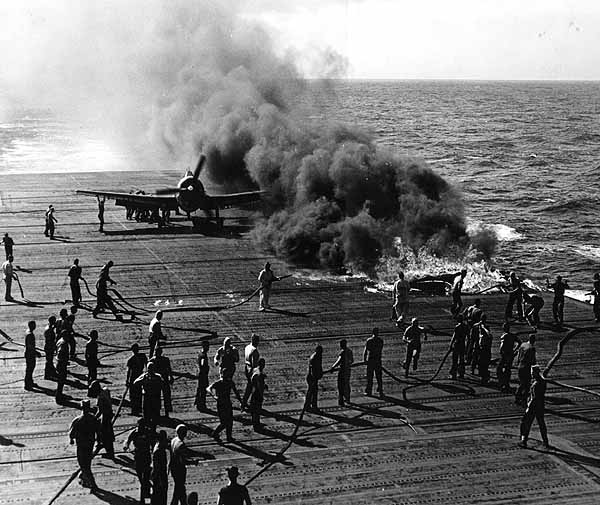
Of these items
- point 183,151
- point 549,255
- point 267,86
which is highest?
point 267,86

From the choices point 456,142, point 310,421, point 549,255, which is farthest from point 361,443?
point 456,142

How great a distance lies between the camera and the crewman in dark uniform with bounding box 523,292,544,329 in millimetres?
24562

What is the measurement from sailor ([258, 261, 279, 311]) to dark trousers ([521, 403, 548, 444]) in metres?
11.2

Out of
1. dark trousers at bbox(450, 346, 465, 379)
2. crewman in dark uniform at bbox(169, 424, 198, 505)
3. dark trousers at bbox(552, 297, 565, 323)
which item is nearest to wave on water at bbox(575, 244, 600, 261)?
Answer: dark trousers at bbox(552, 297, 565, 323)

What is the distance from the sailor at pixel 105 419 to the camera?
48.9ft

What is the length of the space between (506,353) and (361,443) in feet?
16.5

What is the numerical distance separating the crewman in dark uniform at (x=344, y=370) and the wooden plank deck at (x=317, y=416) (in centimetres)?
32

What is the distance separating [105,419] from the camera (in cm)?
1495

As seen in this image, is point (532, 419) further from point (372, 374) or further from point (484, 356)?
point (372, 374)

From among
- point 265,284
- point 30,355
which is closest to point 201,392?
point 30,355

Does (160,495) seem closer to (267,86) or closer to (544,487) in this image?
(544,487)

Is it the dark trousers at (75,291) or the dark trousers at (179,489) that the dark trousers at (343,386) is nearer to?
the dark trousers at (179,489)

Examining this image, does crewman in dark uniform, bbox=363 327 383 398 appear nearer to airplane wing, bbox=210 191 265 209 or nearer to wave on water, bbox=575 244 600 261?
airplane wing, bbox=210 191 265 209

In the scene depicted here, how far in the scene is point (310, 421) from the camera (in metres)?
17.3
